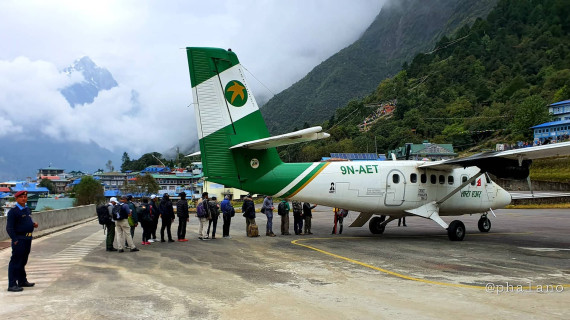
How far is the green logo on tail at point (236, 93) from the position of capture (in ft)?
47.0

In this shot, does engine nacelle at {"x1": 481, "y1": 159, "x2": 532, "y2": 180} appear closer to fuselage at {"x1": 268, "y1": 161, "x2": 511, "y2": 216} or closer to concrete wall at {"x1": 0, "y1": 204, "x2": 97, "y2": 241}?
fuselage at {"x1": 268, "y1": 161, "x2": 511, "y2": 216}

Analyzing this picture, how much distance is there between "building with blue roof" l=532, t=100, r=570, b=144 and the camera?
7588 centimetres

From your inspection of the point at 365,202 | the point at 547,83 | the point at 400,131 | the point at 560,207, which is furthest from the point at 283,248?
the point at 547,83

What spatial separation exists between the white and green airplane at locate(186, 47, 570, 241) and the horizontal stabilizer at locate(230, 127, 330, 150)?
0.04m

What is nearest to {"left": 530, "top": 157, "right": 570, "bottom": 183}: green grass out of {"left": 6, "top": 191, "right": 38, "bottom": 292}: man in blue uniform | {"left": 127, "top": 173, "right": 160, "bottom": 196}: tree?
{"left": 6, "top": 191, "right": 38, "bottom": 292}: man in blue uniform

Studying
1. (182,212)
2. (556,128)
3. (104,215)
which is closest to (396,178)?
(182,212)

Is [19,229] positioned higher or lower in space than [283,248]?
higher

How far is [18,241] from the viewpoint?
8.36m

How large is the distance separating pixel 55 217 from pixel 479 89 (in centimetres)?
11825

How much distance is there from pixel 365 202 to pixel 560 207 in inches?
1168

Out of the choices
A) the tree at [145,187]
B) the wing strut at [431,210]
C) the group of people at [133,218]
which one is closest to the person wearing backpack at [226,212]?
the group of people at [133,218]

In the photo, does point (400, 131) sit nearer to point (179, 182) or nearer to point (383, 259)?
point (179, 182)

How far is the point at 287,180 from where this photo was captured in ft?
48.9

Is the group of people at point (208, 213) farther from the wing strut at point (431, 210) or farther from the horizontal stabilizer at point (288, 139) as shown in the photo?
the wing strut at point (431, 210)
